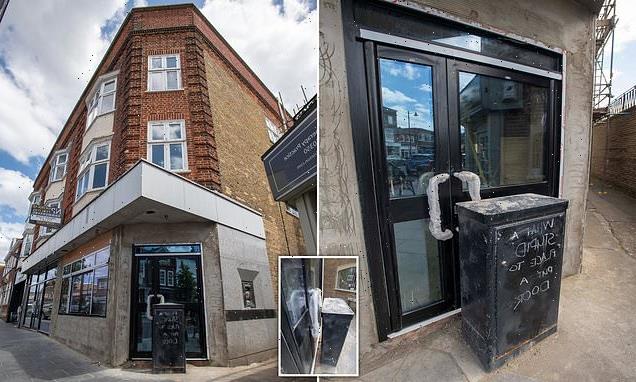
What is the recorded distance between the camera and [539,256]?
67.7 inches

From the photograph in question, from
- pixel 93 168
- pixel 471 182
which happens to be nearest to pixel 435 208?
pixel 471 182

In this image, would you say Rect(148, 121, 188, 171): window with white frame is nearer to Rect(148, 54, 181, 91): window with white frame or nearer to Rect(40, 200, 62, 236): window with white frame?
Rect(148, 54, 181, 91): window with white frame

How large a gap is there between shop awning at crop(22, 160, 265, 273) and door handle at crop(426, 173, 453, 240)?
0.97 m

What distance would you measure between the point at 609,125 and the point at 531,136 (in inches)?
253

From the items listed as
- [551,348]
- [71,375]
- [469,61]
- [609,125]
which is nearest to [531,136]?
[469,61]

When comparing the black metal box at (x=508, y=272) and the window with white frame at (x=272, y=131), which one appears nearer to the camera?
the window with white frame at (x=272, y=131)

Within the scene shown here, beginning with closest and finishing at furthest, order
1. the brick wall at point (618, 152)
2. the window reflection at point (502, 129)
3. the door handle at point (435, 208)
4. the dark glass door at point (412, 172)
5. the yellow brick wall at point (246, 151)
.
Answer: the yellow brick wall at point (246, 151), the dark glass door at point (412, 172), the door handle at point (435, 208), the window reflection at point (502, 129), the brick wall at point (618, 152)

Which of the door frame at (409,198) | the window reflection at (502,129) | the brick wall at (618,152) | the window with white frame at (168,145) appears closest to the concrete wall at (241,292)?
the window with white frame at (168,145)

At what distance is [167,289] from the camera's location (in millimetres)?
1126

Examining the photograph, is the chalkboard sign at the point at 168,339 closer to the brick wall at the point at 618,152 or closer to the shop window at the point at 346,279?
the shop window at the point at 346,279

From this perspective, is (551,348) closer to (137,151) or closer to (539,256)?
(539,256)

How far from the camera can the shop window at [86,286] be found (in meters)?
1.19

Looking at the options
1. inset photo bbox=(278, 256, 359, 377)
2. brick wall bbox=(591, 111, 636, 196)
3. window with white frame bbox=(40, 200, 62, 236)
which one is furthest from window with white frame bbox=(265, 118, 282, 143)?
brick wall bbox=(591, 111, 636, 196)

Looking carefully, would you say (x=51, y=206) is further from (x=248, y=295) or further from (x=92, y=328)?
(x=248, y=295)
